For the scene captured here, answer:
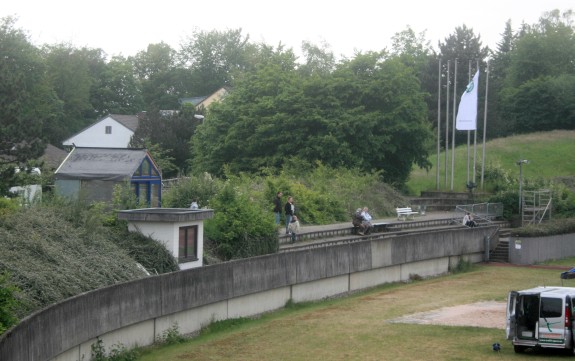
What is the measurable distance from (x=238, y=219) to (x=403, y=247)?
9.61 metres

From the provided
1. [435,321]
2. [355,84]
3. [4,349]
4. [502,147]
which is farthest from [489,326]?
[502,147]

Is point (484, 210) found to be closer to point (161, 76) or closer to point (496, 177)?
point (496, 177)

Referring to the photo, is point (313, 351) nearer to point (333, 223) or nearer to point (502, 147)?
point (333, 223)

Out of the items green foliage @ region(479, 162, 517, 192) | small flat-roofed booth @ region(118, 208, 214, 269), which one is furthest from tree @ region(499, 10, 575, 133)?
small flat-roofed booth @ region(118, 208, 214, 269)

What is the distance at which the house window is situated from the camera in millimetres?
31688

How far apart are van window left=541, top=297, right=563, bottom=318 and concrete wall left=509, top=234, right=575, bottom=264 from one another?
26.0m

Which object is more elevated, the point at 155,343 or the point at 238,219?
the point at 238,219

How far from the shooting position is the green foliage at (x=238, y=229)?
35469mm

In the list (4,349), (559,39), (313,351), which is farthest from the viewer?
(559,39)

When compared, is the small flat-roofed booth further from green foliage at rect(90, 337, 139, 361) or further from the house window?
green foliage at rect(90, 337, 139, 361)

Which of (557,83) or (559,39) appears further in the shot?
(559,39)

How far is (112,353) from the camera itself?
24.4m

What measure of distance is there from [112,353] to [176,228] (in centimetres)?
742

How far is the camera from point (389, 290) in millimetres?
40188
